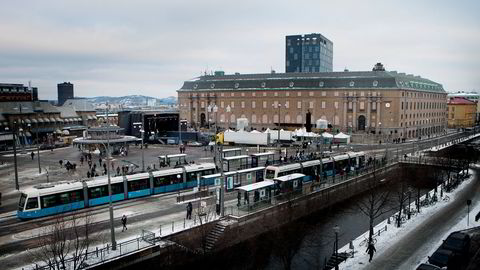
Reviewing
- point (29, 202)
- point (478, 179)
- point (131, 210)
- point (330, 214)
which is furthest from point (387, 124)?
point (29, 202)

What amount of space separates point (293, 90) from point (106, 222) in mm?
85986

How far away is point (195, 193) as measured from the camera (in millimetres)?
39781

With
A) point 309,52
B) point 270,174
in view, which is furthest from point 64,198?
point 309,52

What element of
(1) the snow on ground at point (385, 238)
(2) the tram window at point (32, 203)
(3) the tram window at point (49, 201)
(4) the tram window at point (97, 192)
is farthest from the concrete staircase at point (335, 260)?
(2) the tram window at point (32, 203)

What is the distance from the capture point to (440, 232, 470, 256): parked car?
24.7m

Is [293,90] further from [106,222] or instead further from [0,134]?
[106,222]

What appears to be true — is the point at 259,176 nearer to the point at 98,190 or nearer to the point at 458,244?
the point at 98,190

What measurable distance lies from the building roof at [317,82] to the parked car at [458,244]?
253 ft

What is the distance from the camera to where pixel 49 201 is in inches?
1253

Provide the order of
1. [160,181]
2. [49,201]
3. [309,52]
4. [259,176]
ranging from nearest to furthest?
[49,201] < [160,181] < [259,176] < [309,52]

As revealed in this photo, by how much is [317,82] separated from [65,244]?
91346 millimetres

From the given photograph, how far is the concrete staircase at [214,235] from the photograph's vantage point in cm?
2797

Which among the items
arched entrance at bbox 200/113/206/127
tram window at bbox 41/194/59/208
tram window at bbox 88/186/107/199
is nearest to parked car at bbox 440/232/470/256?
tram window at bbox 88/186/107/199

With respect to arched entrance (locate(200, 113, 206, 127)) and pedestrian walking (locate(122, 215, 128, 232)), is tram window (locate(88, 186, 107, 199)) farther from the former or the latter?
arched entrance (locate(200, 113, 206, 127))
